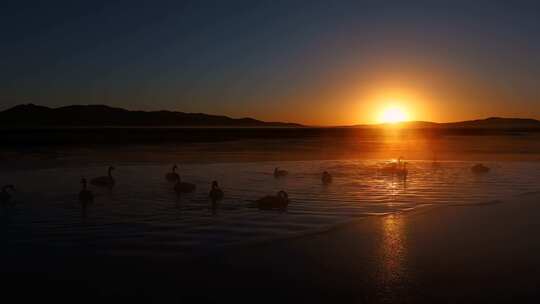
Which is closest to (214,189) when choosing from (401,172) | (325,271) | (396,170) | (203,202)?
(203,202)

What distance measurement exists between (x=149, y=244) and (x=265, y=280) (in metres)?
3.38

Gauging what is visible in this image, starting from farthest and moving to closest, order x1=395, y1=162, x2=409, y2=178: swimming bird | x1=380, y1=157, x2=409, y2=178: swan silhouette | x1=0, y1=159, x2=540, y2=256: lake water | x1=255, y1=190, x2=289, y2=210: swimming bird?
x1=380, y1=157, x2=409, y2=178: swan silhouette → x1=395, y1=162, x2=409, y2=178: swimming bird → x1=255, y1=190, x2=289, y2=210: swimming bird → x1=0, y1=159, x2=540, y2=256: lake water

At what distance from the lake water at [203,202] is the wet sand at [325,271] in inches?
36.8

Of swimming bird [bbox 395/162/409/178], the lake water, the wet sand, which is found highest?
swimming bird [bbox 395/162/409/178]

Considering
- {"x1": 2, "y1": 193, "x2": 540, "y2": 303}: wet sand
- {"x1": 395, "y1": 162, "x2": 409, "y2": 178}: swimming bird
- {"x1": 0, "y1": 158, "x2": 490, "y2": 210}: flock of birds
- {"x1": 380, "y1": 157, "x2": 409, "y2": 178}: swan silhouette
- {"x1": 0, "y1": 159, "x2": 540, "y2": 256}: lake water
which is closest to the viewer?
{"x1": 2, "y1": 193, "x2": 540, "y2": 303}: wet sand

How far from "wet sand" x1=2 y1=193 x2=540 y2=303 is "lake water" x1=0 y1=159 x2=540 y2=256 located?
93 centimetres

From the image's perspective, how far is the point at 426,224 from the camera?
44.9 ft

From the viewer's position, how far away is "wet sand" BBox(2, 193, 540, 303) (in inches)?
338

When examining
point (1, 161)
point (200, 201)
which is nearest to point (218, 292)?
point (200, 201)

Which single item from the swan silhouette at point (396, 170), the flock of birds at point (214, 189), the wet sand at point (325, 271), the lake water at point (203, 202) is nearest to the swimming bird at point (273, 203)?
the flock of birds at point (214, 189)

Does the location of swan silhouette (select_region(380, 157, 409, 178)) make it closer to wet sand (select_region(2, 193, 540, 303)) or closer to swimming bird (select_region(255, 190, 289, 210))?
swimming bird (select_region(255, 190, 289, 210))

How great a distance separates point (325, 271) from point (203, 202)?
315 inches

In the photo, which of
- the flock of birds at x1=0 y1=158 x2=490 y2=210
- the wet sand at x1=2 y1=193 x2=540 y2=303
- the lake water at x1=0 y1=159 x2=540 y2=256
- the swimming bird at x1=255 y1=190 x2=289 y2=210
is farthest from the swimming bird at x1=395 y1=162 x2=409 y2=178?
the wet sand at x1=2 y1=193 x2=540 y2=303

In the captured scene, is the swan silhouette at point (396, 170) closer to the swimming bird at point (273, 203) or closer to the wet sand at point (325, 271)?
the swimming bird at point (273, 203)
